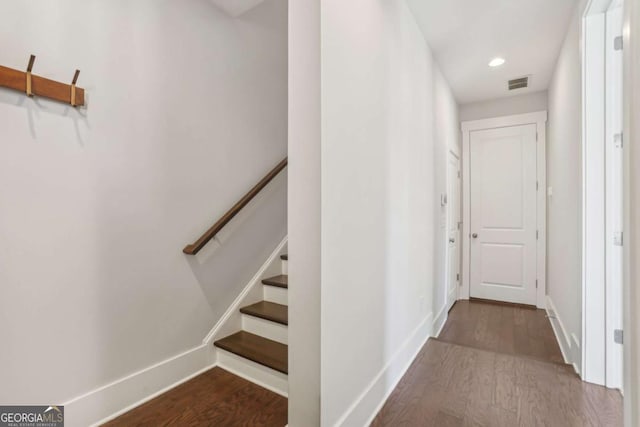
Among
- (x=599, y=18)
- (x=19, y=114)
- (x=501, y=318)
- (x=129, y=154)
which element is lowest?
(x=501, y=318)

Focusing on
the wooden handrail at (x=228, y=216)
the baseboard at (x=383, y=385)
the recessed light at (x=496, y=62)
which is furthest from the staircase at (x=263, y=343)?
the recessed light at (x=496, y=62)

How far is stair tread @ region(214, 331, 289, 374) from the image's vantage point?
1883mm

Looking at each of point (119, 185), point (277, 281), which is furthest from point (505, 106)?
point (119, 185)

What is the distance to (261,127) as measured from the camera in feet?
8.66

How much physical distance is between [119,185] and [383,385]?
6.51 ft

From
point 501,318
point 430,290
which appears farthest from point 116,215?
point 501,318

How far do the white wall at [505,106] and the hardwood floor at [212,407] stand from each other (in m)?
4.31

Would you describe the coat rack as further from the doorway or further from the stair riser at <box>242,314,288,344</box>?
the doorway

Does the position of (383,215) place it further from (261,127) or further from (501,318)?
(501,318)

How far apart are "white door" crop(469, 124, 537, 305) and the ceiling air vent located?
0.54 metres

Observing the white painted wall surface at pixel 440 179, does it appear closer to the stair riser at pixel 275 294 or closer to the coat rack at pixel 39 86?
the stair riser at pixel 275 294

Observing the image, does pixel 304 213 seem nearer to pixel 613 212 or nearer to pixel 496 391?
pixel 496 391

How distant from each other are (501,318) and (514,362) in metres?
1.40

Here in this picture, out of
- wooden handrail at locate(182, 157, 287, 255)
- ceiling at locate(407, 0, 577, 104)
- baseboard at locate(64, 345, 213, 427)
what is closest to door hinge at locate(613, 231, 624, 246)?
ceiling at locate(407, 0, 577, 104)
